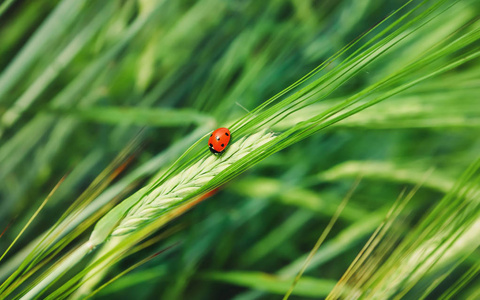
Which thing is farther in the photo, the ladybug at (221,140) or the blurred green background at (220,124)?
the blurred green background at (220,124)

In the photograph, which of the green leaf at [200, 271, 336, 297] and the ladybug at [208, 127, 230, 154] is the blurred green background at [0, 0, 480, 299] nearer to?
the green leaf at [200, 271, 336, 297]

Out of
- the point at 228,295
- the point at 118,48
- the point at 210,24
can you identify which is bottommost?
the point at 228,295

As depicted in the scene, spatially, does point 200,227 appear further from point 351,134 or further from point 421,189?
point 421,189

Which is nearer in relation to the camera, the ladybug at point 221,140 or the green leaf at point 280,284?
the ladybug at point 221,140

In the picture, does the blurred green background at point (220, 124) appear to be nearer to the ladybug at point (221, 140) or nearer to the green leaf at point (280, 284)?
the green leaf at point (280, 284)

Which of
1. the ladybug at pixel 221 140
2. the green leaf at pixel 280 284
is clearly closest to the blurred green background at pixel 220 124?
the green leaf at pixel 280 284

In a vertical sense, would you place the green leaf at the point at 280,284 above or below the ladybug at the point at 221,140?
below

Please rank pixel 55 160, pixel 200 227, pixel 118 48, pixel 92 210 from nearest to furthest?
1. pixel 92 210
2. pixel 118 48
3. pixel 200 227
4. pixel 55 160

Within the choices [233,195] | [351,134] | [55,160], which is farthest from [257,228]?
[55,160]
